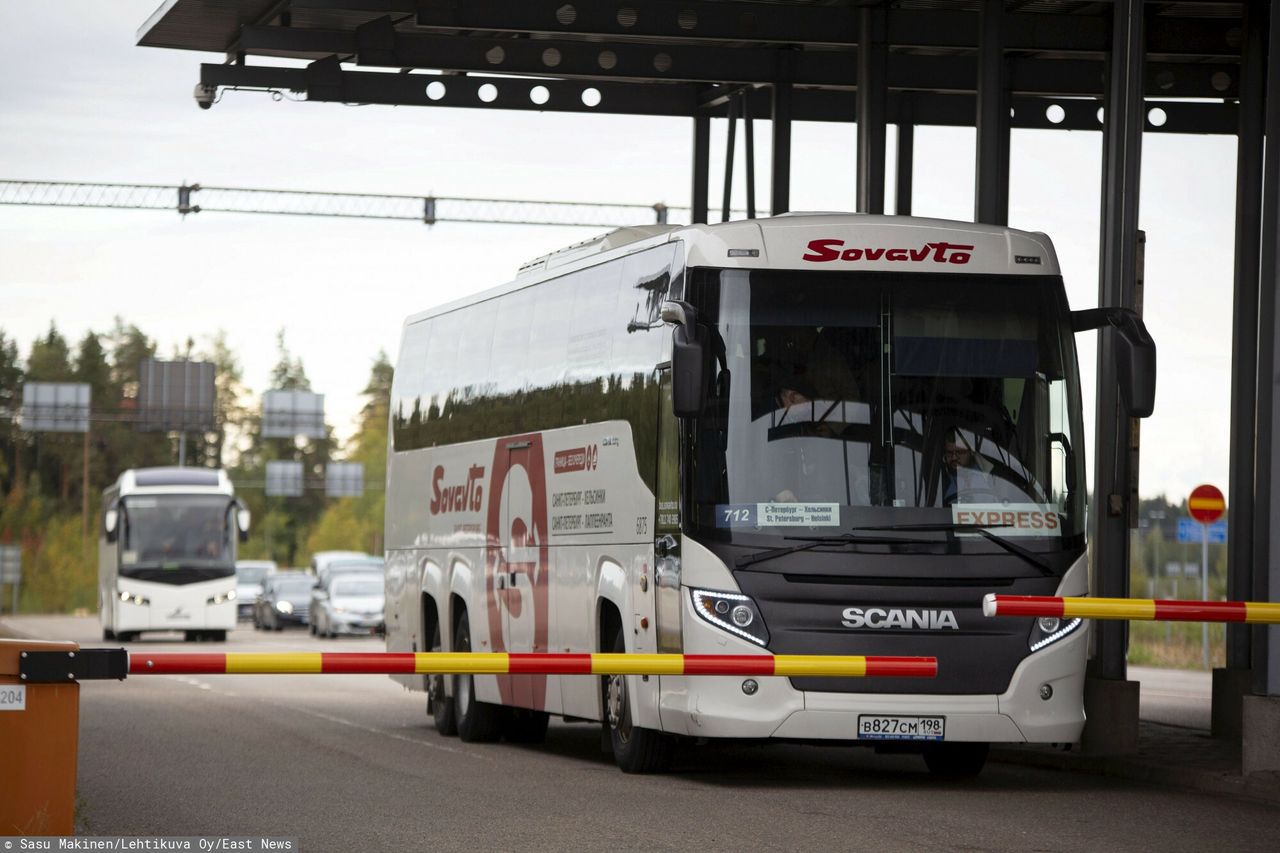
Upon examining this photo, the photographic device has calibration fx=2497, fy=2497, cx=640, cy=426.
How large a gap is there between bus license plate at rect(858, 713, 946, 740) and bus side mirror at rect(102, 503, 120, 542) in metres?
41.1

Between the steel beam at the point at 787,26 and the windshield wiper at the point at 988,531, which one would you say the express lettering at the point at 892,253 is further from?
the steel beam at the point at 787,26

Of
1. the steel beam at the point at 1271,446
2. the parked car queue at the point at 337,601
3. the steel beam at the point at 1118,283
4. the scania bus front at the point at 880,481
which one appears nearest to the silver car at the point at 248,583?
the parked car queue at the point at 337,601

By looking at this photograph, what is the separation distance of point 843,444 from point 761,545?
813 mm

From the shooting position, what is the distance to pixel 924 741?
1534cm

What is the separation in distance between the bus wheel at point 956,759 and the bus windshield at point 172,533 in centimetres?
3856

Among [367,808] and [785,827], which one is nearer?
[785,827]

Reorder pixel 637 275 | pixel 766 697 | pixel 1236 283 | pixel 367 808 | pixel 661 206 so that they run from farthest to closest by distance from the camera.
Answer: pixel 661 206, pixel 1236 283, pixel 637 275, pixel 766 697, pixel 367 808

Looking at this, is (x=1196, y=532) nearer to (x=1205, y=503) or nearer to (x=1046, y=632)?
(x=1205, y=503)

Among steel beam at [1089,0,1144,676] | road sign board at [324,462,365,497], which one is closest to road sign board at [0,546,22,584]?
road sign board at [324,462,365,497]

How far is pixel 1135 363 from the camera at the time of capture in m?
15.3

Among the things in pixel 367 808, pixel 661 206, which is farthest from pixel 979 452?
pixel 661 206

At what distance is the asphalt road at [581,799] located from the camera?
12.7 metres

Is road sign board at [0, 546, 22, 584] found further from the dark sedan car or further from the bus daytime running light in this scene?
the bus daytime running light

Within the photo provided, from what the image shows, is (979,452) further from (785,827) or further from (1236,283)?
(1236,283)
